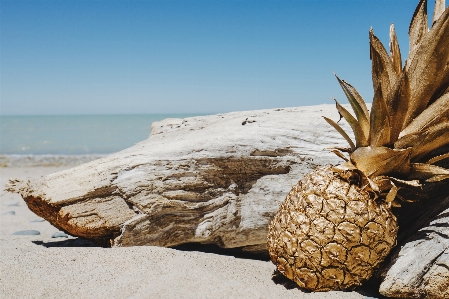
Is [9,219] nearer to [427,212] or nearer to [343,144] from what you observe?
[343,144]

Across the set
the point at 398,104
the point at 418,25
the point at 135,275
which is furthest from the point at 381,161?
the point at 135,275

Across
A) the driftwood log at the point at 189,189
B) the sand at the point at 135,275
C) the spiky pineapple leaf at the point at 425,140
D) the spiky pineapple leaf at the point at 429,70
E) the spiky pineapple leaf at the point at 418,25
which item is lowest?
the sand at the point at 135,275

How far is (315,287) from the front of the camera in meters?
2.63

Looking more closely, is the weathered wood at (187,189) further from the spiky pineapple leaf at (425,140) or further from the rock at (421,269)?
the rock at (421,269)

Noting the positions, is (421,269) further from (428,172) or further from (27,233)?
(27,233)

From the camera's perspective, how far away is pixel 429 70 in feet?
8.51

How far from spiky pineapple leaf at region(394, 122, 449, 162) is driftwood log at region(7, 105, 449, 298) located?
81 centimetres

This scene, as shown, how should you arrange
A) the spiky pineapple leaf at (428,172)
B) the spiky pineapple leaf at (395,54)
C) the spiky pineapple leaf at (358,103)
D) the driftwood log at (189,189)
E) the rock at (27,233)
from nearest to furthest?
1. the spiky pineapple leaf at (428,172)
2. the spiky pineapple leaf at (358,103)
3. the spiky pineapple leaf at (395,54)
4. the driftwood log at (189,189)
5. the rock at (27,233)

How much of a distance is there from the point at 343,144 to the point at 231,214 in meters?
1.25

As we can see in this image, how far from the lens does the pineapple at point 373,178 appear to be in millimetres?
2488

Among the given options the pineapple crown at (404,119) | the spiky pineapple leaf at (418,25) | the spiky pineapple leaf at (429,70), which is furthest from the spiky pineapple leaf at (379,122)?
the spiky pineapple leaf at (418,25)

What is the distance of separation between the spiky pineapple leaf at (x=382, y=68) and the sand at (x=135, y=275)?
1521 mm

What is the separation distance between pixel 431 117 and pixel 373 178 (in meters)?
0.59

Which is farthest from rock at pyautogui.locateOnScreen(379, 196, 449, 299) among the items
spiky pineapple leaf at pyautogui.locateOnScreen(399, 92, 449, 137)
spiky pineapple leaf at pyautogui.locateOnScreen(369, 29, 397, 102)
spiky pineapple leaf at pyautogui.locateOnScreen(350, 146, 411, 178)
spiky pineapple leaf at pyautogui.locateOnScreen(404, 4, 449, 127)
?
spiky pineapple leaf at pyautogui.locateOnScreen(369, 29, 397, 102)
